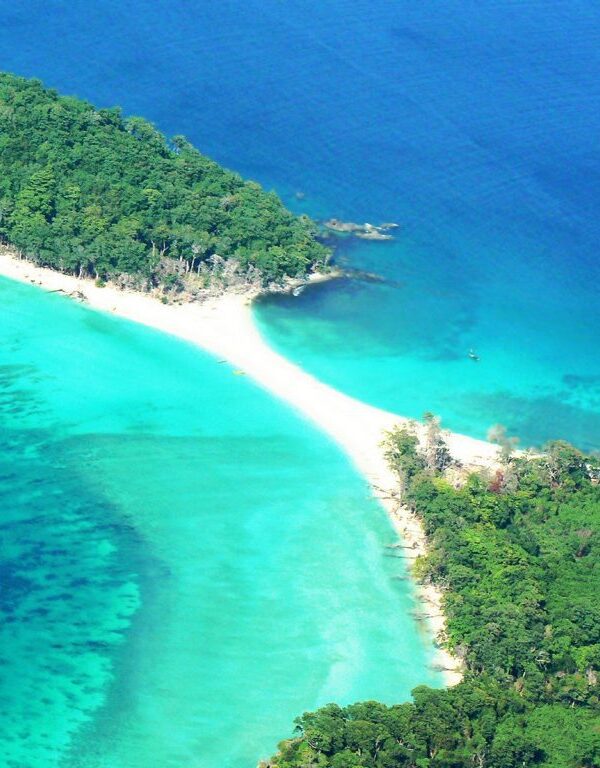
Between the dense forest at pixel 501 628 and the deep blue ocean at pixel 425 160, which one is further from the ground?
the deep blue ocean at pixel 425 160

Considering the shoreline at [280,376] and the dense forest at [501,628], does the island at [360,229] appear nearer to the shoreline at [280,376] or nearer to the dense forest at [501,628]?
the shoreline at [280,376]

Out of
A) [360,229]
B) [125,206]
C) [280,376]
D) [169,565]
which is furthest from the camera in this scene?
[360,229]

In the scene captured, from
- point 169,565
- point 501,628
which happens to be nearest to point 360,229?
point 169,565

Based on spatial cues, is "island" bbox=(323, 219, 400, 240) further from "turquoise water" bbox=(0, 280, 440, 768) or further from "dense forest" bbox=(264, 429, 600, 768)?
"dense forest" bbox=(264, 429, 600, 768)

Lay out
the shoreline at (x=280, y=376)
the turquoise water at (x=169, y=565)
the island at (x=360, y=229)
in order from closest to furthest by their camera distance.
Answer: the turquoise water at (x=169, y=565), the shoreline at (x=280, y=376), the island at (x=360, y=229)

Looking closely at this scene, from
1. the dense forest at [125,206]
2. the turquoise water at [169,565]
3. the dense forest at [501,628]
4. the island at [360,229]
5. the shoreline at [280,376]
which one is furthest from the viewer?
the island at [360,229]

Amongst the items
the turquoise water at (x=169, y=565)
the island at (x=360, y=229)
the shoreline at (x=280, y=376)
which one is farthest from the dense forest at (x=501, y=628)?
the island at (x=360, y=229)

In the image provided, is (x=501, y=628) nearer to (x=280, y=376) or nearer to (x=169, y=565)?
(x=169, y=565)

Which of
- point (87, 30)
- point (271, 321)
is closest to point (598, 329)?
point (271, 321)
